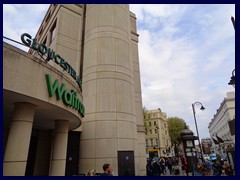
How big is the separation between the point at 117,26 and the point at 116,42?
213 cm

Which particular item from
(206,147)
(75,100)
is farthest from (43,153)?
(206,147)

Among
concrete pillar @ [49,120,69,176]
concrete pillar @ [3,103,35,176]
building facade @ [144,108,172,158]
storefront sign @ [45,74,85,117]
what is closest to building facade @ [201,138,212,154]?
building facade @ [144,108,172,158]

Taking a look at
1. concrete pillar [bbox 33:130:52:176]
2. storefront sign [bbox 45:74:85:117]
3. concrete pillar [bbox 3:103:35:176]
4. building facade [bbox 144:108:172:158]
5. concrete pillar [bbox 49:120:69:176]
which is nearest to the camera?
concrete pillar [bbox 3:103:35:176]

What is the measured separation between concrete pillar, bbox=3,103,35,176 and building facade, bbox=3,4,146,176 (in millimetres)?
36

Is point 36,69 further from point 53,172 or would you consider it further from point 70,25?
point 70,25

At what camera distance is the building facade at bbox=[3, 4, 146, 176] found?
770 cm

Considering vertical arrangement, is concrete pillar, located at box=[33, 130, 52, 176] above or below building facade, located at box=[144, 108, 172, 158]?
below

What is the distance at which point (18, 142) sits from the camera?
7.78 m

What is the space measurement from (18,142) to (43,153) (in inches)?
361

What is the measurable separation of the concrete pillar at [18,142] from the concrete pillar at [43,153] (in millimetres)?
8309

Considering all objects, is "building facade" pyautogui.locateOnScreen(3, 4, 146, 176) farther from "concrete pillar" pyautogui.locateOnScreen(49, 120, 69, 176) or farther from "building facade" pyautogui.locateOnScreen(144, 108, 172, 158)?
"building facade" pyautogui.locateOnScreen(144, 108, 172, 158)

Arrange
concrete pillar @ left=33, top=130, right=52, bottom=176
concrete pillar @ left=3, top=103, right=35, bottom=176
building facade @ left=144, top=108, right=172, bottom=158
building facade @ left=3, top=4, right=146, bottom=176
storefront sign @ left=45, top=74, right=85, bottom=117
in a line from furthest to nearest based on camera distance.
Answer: building facade @ left=144, top=108, right=172, bottom=158, concrete pillar @ left=33, top=130, right=52, bottom=176, storefront sign @ left=45, top=74, right=85, bottom=117, building facade @ left=3, top=4, right=146, bottom=176, concrete pillar @ left=3, top=103, right=35, bottom=176

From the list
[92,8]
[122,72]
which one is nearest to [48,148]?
[122,72]

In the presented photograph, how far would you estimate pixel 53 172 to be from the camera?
1166cm
